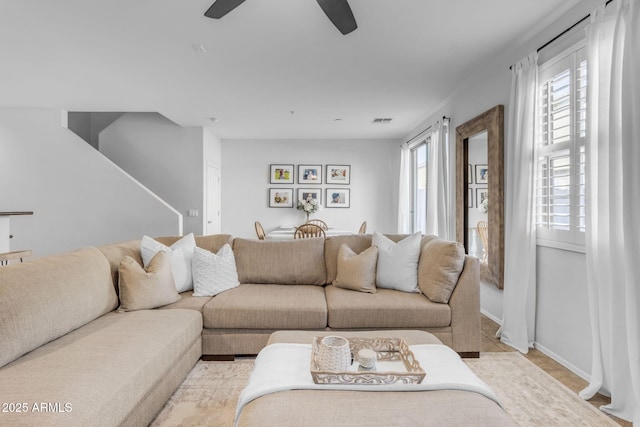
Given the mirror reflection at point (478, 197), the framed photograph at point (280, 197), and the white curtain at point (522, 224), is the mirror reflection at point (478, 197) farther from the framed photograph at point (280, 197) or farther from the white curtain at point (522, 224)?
the framed photograph at point (280, 197)

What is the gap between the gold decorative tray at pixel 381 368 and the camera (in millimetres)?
1347

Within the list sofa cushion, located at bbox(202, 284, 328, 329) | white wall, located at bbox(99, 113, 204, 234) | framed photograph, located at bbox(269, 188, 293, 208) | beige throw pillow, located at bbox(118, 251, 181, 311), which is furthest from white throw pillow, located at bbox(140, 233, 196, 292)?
framed photograph, located at bbox(269, 188, 293, 208)

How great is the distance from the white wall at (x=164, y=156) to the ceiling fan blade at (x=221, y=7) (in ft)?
14.1

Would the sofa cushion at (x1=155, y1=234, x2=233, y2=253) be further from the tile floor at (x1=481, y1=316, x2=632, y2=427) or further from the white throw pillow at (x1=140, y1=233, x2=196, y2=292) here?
the tile floor at (x1=481, y1=316, x2=632, y2=427)

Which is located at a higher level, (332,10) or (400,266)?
(332,10)

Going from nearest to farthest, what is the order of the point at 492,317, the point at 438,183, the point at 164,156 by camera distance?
1. the point at 492,317
2. the point at 438,183
3. the point at 164,156

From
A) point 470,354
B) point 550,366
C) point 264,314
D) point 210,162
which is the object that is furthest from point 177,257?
point 210,162

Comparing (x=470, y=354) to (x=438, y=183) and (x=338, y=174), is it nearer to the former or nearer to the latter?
(x=438, y=183)

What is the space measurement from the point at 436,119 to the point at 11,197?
640 cm

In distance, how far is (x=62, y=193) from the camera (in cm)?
534

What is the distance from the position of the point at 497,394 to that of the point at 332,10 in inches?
98.7

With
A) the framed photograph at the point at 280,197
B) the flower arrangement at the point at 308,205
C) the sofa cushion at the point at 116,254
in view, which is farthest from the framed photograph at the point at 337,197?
the sofa cushion at the point at 116,254

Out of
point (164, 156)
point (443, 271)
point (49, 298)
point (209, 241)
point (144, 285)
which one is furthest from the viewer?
point (164, 156)

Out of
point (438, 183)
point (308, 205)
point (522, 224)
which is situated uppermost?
point (438, 183)
